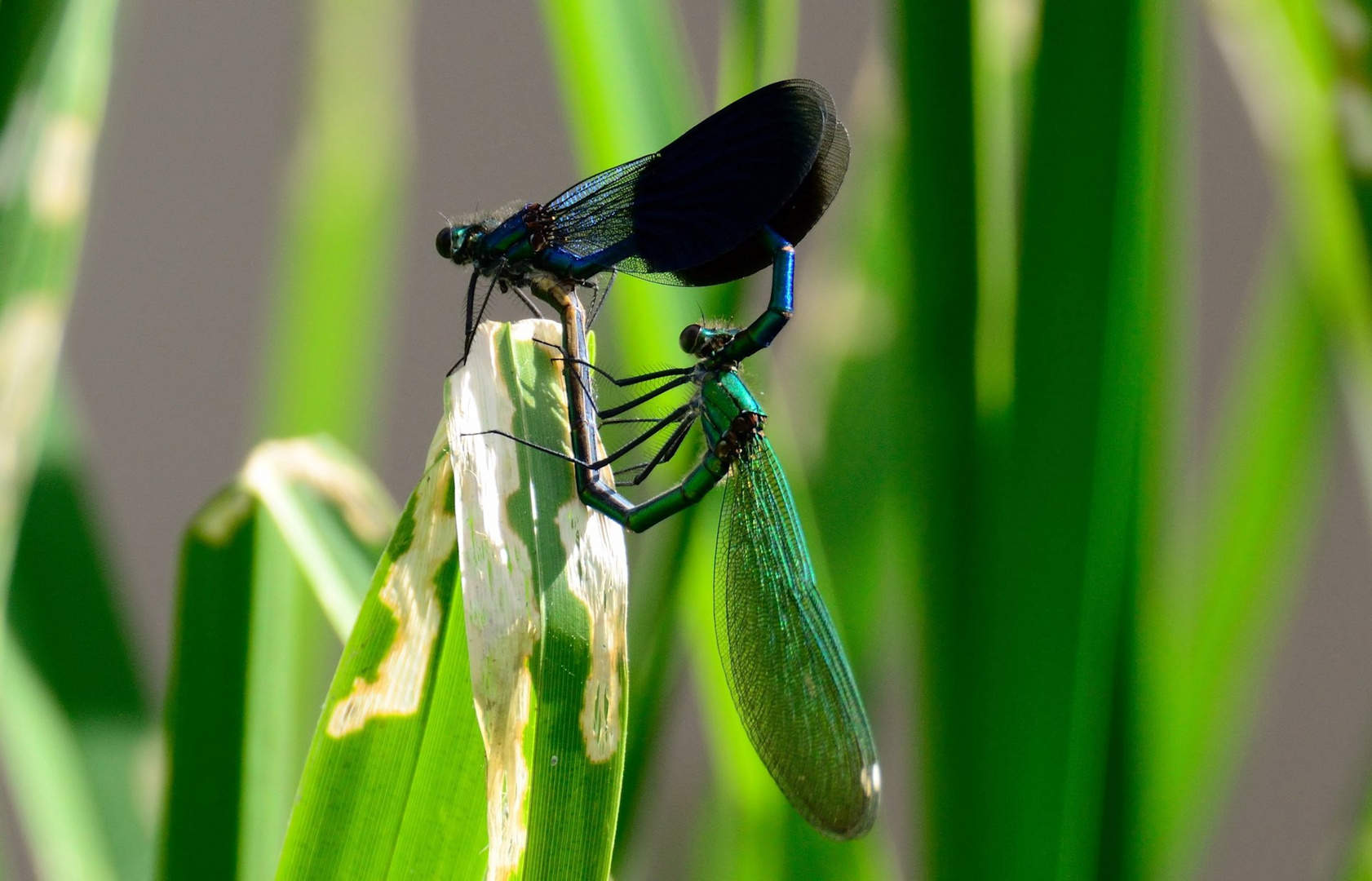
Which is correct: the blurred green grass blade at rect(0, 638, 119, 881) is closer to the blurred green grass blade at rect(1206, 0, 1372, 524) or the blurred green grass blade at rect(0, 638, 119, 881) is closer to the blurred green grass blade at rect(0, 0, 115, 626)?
the blurred green grass blade at rect(0, 0, 115, 626)

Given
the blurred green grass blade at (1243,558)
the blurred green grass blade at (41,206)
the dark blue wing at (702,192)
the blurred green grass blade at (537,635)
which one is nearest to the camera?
the blurred green grass blade at (537,635)

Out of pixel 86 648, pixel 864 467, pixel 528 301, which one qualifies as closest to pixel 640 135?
pixel 528 301

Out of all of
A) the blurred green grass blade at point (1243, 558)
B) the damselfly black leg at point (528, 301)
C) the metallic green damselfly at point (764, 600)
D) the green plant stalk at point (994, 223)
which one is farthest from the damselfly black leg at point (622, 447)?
the blurred green grass blade at point (1243, 558)

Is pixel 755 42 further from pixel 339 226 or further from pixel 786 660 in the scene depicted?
pixel 339 226

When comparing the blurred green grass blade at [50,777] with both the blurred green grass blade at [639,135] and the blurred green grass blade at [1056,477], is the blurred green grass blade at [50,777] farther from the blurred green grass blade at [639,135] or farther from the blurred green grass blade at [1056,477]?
the blurred green grass blade at [1056,477]

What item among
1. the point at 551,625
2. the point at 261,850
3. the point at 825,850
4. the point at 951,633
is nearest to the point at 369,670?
the point at 551,625

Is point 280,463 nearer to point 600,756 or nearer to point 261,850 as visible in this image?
point 261,850
